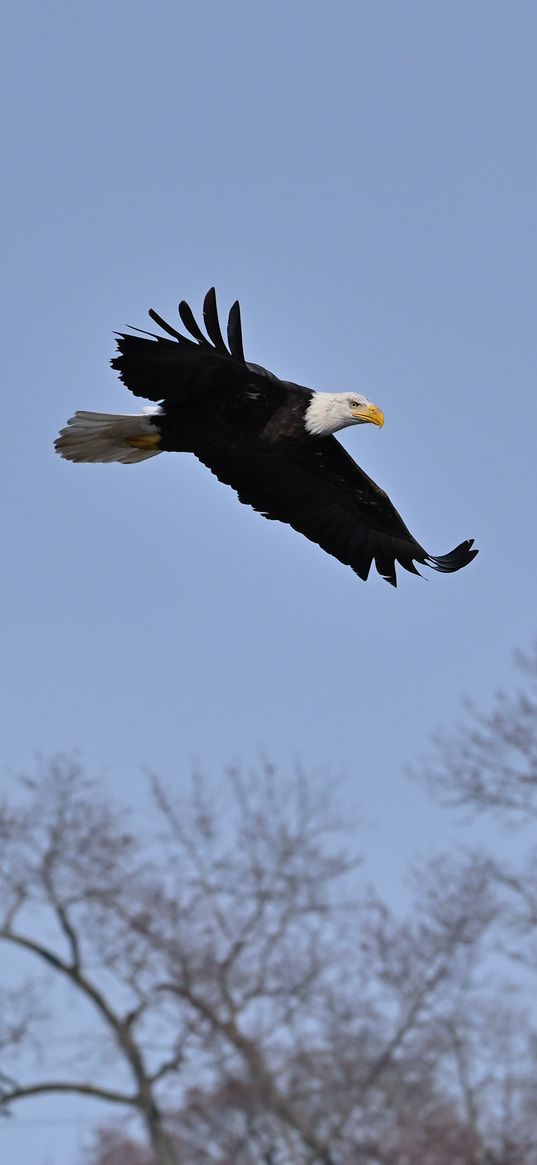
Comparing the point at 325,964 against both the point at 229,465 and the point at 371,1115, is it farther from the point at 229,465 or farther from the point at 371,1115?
the point at 229,465

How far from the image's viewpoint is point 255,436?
9.65 metres

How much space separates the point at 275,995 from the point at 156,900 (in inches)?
88.4

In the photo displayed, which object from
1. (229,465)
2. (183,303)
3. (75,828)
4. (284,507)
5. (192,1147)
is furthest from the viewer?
(75,828)

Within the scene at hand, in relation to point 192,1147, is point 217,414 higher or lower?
lower

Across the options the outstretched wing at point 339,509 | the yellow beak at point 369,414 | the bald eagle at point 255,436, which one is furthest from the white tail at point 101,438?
the yellow beak at point 369,414

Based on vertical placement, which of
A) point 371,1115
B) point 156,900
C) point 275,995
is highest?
point 156,900

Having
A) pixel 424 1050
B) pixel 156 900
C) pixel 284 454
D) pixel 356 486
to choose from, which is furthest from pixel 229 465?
pixel 156 900

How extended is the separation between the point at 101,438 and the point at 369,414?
1.43m

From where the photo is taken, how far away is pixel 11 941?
79.8ft

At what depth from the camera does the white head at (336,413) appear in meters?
9.58

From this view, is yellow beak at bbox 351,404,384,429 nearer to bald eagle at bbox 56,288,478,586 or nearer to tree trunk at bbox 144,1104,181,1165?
bald eagle at bbox 56,288,478,586

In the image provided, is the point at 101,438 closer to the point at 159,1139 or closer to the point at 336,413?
the point at 336,413

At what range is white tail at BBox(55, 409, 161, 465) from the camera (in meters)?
10.1

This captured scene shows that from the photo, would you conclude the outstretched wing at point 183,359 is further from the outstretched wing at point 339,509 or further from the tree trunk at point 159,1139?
the tree trunk at point 159,1139
